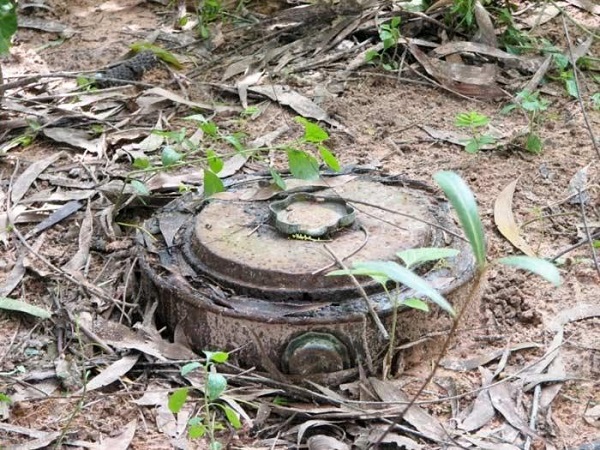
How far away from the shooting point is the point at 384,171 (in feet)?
10.7

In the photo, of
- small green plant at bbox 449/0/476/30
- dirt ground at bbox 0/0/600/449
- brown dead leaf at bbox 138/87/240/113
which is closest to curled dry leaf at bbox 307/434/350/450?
dirt ground at bbox 0/0/600/449

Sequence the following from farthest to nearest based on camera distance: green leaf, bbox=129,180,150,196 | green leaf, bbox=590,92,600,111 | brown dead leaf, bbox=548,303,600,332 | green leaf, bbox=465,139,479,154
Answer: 1. green leaf, bbox=590,92,600,111
2. green leaf, bbox=465,139,479,154
3. green leaf, bbox=129,180,150,196
4. brown dead leaf, bbox=548,303,600,332

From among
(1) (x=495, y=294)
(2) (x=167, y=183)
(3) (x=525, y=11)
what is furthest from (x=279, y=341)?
(3) (x=525, y=11)

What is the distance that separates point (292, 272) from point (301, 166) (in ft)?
1.27

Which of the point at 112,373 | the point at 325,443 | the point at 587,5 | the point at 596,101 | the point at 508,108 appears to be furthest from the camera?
the point at 587,5

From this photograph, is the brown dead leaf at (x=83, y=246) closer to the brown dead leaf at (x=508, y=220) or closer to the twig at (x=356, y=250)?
the twig at (x=356, y=250)

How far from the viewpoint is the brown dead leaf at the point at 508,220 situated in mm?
2954

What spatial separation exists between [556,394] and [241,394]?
0.77m

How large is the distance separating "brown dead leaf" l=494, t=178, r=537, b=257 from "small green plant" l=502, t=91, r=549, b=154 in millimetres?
204

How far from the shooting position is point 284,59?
13.5 ft

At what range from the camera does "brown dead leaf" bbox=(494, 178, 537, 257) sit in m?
2.95

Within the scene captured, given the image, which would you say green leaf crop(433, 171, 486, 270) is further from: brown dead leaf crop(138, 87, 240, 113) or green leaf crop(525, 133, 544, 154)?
brown dead leaf crop(138, 87, 240, 113)

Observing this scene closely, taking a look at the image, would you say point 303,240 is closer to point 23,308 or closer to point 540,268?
point 23,308

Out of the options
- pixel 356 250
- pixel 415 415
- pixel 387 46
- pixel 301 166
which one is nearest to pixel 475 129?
pixel 387 46
